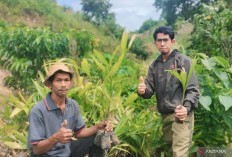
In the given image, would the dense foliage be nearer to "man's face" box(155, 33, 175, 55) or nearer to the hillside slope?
"man's face" box(155, 33, 175, 55)

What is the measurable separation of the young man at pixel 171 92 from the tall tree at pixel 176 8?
1944 centimetres

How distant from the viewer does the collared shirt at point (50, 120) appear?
72.1 inches

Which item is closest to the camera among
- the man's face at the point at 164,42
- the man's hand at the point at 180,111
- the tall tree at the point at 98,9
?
the man's hand at the point at 180,111

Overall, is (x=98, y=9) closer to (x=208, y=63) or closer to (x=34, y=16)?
(x=34, y=16)

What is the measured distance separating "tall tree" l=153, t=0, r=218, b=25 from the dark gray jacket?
63.8ft

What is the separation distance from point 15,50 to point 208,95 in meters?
2.98

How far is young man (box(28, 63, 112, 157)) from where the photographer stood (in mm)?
1778

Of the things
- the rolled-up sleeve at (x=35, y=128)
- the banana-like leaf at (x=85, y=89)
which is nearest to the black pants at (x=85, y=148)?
the rolled-up sleeve at (x=35, y=128)

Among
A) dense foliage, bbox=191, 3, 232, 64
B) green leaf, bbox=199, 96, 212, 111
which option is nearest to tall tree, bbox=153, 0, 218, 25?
dense foliage, bbox=191, 3, 232, 64

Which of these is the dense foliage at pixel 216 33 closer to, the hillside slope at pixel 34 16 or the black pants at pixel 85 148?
the black pants at pixel 85 148

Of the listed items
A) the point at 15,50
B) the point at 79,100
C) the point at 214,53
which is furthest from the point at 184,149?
the point at 15,50

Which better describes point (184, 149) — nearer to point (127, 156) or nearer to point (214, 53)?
point (127, 156)

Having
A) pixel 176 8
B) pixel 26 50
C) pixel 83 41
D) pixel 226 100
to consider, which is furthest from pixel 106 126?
pixel 176 8

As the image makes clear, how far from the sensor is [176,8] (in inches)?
956
